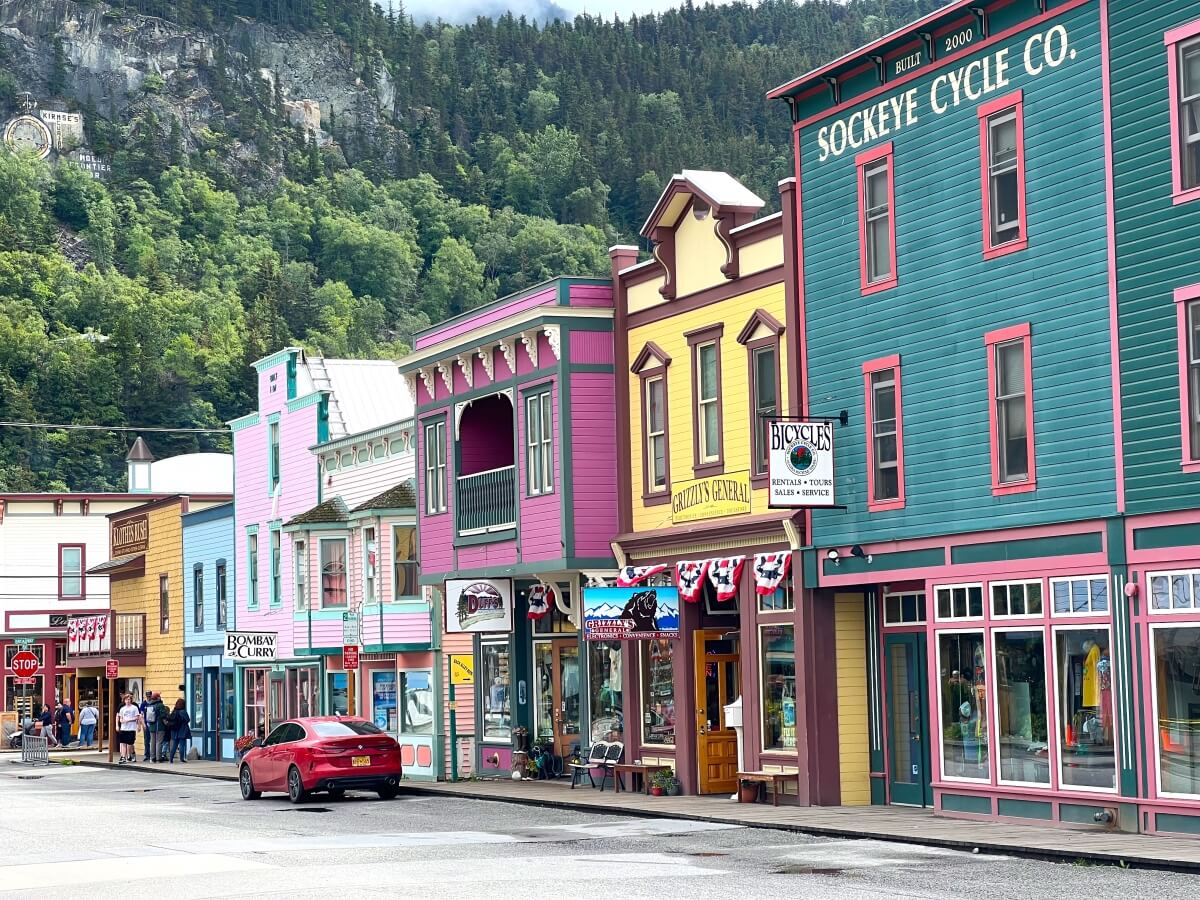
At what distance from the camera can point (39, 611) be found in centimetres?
7600

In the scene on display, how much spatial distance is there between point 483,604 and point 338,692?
11032mm

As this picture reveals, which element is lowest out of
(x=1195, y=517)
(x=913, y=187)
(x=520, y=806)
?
(x=520, y=806)

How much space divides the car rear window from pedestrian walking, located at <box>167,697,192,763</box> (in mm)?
19721

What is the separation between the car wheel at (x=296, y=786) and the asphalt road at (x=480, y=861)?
1.97 metres

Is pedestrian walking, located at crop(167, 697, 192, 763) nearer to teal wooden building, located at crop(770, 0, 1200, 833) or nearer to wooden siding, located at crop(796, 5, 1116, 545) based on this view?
teal wooden building, located at crop(770, 0, 1200, 833)

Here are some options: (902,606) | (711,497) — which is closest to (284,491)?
(711,497)

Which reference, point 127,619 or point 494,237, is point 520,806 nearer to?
point 127,619

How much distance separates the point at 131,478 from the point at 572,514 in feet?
175

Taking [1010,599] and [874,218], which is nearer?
[1010,599]

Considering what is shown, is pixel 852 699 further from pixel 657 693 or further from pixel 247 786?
pixel 247 786

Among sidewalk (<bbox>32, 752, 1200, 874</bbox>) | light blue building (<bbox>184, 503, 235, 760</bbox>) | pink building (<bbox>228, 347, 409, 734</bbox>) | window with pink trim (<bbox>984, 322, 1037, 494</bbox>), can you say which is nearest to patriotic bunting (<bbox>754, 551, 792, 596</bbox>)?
sidewalk (<bbox>32, 752, 1200, 874</bbox>)

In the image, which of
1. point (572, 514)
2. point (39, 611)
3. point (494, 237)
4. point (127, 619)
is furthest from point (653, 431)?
point (494, 237)

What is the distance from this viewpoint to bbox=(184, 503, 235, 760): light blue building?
180 ft

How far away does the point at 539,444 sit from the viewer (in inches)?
1385
